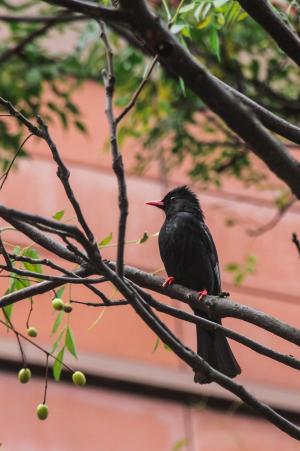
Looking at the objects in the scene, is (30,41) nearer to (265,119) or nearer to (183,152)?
(183,152)

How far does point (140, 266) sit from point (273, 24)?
21.4ft

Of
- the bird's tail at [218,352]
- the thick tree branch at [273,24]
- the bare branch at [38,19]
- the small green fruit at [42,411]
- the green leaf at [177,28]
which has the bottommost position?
the small green fruit at [42,411]

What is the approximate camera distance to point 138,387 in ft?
27.4

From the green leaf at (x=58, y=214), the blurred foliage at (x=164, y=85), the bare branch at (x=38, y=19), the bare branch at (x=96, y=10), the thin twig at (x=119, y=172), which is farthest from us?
the bare branch at (x=38, y=19)

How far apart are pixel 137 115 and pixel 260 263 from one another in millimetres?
2829

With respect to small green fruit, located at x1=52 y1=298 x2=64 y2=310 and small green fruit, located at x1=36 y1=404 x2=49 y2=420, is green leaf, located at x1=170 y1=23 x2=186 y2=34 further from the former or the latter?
small green fruit, located at x1=36 y1=404 x2=49 y2=420

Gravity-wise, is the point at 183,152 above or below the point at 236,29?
below

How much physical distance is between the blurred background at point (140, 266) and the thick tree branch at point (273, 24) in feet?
13.1

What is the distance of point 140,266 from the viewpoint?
9.32 metres

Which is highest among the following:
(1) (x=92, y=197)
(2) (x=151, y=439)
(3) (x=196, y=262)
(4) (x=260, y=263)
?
(1) (x=92, y=197)

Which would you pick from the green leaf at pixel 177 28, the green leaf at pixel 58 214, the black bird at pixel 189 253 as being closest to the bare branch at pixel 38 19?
the black bird at pixel 189 253

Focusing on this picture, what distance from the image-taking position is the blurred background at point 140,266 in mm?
7605

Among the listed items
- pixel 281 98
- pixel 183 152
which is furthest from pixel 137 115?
pixel 281 98

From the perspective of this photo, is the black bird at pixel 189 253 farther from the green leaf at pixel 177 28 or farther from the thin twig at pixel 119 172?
the thin twig at pixel 119 172
